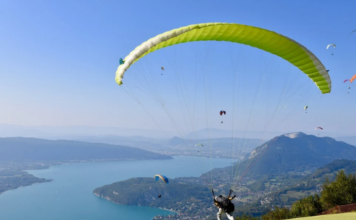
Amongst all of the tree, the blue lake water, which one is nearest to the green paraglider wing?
the tree

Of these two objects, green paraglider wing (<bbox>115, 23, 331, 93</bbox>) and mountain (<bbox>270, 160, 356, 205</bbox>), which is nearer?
green paraglider wing (<bbox>115, 23, 331, 93</bbox>)

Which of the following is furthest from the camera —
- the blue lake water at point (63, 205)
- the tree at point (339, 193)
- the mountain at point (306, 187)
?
the blue lake water at point (63, 205)

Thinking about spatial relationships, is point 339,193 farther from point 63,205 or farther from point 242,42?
point 63,205

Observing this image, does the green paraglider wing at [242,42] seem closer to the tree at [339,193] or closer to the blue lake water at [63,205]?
the tree at [339,193]

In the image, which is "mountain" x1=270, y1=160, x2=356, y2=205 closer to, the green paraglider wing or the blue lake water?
the blue lake water

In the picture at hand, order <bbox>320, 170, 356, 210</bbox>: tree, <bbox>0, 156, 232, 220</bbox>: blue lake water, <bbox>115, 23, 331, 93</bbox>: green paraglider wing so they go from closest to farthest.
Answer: <bbox>115, 23, 331, 93</bbox>: green paraglider wing
<bbox>320, 170, 356, 210</bbox>: tree
<bbox>0, 156, 232, 220</bbox>: blue lake water

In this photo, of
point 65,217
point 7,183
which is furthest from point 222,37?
point 7,183

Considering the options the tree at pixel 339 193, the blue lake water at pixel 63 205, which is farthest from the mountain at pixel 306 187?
the tree at pixel 339 193

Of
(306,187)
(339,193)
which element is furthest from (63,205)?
(339,193)
